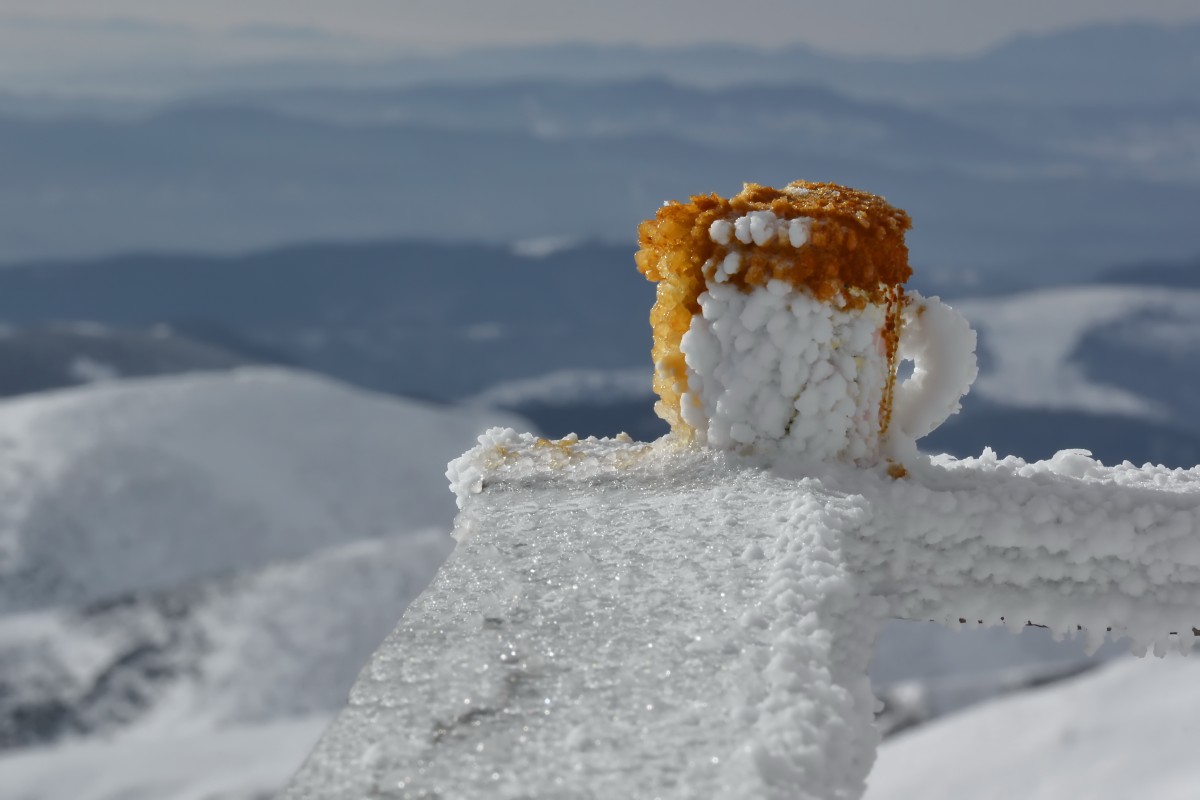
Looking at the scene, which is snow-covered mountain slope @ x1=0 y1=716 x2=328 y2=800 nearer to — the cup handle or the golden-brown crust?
the golden-brown crust

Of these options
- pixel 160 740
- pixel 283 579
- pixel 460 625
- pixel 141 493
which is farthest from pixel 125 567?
pixel 460 625

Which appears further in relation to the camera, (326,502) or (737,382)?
(326,502)

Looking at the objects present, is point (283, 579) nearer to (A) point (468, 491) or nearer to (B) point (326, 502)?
(B) point (326, 502)

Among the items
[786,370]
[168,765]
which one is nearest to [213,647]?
[168,765]

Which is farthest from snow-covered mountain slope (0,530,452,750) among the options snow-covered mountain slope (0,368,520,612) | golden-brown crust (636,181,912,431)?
golden-brown crust (636,181,912,431)

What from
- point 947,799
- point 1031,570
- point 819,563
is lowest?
point 947,799

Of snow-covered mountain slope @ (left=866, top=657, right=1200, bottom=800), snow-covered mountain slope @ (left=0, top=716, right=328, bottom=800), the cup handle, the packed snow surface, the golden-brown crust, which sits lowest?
snow-covered mountain slope @ (left=0, top=716, right=328, bottom=800)
